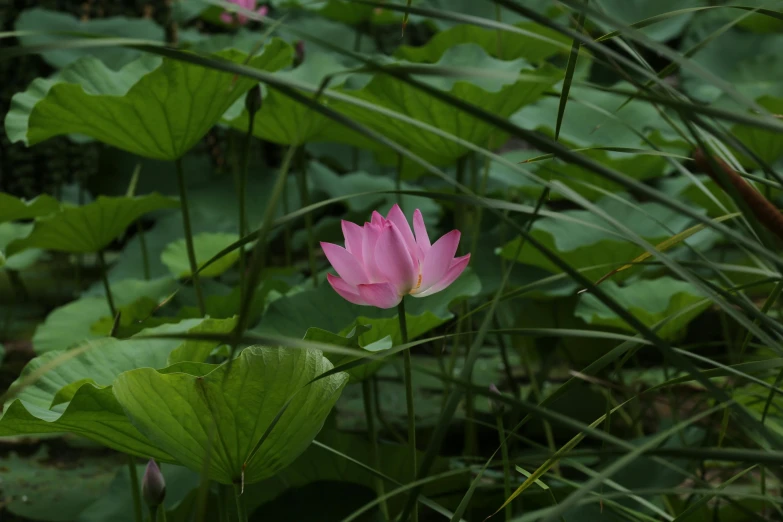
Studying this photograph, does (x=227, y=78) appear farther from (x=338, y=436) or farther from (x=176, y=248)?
(x=176, y=248)

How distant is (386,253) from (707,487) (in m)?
0.25

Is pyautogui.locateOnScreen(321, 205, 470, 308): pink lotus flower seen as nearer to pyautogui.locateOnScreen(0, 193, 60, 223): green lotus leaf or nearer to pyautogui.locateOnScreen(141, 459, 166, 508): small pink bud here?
pyautogui.locateOnScreen(141, 459, 166, 508): small pink bud

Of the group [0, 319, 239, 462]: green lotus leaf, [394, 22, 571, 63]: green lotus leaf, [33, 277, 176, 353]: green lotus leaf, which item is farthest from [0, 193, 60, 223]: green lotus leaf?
[394, 22, 571, 63]: green lotus leaf

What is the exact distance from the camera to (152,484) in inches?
23.4

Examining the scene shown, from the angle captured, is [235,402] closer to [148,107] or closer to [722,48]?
[148,107]

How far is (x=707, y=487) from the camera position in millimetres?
426

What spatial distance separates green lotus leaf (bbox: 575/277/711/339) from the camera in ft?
3.66

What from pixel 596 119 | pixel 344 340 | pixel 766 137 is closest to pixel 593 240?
pixel 766 137

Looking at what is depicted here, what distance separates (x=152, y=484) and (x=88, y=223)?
71 cm

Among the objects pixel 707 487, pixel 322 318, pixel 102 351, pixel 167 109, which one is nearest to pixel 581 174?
pixel 322 318

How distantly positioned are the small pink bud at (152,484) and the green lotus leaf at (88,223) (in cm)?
63

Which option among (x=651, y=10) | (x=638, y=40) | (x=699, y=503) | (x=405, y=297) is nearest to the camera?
(x=638, y=40)

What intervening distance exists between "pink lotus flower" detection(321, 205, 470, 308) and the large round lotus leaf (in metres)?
0.06

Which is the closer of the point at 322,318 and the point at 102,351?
the point at 102,351
